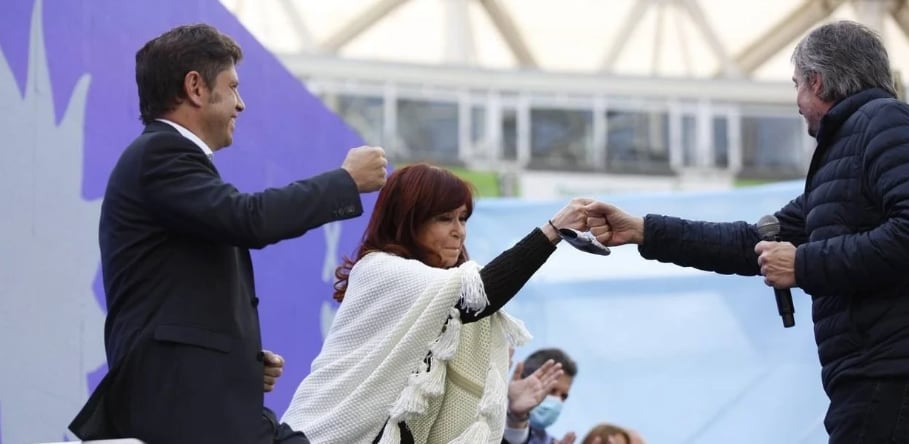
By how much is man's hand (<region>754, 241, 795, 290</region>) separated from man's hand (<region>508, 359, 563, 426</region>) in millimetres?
1637

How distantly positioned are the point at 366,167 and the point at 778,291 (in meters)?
1.15

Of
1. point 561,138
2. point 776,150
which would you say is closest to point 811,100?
point 561,138

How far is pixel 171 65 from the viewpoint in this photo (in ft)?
11.5

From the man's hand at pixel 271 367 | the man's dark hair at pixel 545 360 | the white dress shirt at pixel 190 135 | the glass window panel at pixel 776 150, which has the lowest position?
the man's dark hair at pixel 545 360

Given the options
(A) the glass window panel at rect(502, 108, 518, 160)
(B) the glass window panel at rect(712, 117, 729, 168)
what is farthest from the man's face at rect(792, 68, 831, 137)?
(B) the glass window panel at rect(712, 117, 729, 168)

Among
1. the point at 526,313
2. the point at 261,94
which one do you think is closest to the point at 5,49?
the point at 261,94

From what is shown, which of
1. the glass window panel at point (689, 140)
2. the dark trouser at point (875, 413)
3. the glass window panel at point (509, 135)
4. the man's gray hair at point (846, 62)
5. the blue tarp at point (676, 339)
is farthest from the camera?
the glass window panel at point (689, 140)

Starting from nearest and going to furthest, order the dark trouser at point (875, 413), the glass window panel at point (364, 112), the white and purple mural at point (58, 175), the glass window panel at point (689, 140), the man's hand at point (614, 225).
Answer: the dark trouser at point (875, 413) → the white and purple mural at point (58, 175) → the man's hand at point (614, 225) → the glass window panel at point (364, 112) → the glass window panel at point (689, 140)

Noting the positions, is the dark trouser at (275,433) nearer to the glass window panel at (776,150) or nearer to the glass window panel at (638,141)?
the glass window panel at (638,141)

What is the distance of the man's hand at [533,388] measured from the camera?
Result: 5.51m

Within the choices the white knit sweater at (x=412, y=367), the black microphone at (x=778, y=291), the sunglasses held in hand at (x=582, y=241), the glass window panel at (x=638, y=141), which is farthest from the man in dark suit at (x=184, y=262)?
the glass window panel at (x=638, y=141)

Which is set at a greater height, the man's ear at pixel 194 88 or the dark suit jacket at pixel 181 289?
the man's ear at pixel 194 88

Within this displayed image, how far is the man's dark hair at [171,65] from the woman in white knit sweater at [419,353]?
0.95 m

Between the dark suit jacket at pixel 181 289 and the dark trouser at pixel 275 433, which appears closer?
the dark suit jacket at pixel 181 289
